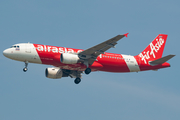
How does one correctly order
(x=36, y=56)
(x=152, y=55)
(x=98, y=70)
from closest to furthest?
(x=36, y=56), (x=98, y=70), (x=152, y=55)

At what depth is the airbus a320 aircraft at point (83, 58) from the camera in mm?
49812

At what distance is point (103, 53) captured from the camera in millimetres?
50781

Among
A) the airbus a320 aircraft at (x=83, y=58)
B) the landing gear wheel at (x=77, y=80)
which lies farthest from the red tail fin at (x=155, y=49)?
the landing gear wheel at (x=77, y=80)

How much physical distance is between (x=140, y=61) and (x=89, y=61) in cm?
968

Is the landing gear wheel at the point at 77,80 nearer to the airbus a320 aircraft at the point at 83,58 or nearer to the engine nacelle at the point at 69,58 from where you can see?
the airbus a320 aircraft at the point at 83,58

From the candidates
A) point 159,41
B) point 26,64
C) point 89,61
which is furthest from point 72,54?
point 159,41

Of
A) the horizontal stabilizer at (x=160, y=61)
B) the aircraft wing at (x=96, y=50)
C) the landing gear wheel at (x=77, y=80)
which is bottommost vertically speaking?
the landing gear wheel at (x=77, y=80)

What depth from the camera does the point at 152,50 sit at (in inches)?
2351

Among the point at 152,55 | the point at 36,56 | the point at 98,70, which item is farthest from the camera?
the point at 152,55

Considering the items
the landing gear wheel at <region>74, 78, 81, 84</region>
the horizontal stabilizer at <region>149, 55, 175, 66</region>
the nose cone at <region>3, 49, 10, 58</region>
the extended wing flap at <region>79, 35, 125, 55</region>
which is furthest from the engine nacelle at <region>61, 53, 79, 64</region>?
the horizontal stabilizer at <region>149, 55, 175, 66</region>

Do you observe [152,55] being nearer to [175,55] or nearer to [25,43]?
[175,55]

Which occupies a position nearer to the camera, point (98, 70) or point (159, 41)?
point (98, 70)

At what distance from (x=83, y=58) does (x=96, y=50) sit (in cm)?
250

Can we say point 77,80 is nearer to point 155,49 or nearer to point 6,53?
point 6,53
